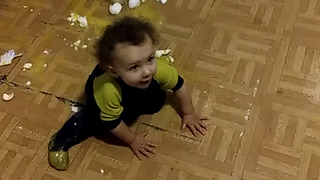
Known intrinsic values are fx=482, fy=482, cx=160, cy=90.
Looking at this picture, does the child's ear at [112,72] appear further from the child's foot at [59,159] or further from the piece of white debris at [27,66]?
the piece of white debris at [27,66]

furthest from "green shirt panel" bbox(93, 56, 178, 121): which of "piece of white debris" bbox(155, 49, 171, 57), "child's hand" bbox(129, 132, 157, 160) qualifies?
"piece of white debris" bbox(155, 49, 171, 57)

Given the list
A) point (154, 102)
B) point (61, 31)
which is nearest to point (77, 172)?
point (154, 102)

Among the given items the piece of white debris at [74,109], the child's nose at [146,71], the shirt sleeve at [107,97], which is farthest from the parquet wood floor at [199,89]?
the child's nose at [146,71]

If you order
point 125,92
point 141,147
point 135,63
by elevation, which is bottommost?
point 141,147

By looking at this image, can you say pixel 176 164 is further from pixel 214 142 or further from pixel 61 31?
pixel 61 31

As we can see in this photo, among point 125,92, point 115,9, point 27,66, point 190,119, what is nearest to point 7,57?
point 27,66

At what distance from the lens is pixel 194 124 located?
3.85 ft

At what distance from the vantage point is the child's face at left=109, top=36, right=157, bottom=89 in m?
0.94

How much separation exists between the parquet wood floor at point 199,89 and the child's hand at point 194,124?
0.7 inches

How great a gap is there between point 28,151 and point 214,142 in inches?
17.6

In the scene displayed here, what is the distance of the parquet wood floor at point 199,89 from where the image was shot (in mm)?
1120

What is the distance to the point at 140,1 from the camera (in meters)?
1.48

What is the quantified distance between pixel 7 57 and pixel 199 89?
1.79 ft

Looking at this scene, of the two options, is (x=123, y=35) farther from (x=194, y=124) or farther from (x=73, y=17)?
(x=73, y=17)
